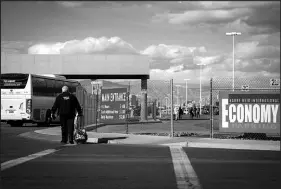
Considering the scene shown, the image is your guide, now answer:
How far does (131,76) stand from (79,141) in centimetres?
3352

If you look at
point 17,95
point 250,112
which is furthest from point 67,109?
point 17,95

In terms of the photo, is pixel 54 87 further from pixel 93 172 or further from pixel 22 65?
pixel 93 172

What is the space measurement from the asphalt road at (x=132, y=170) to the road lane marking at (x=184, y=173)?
0.37 ft

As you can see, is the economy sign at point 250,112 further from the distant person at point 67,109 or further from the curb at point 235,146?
the distant person at point 67,109

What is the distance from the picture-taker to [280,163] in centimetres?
1220

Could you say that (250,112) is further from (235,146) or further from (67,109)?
(67,109)

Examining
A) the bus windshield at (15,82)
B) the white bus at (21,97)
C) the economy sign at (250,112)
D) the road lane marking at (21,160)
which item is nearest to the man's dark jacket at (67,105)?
the road lane marking at (21,160)

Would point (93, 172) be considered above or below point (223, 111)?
below

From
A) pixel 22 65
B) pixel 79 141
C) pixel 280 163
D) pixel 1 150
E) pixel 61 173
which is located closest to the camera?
pixel 61 173

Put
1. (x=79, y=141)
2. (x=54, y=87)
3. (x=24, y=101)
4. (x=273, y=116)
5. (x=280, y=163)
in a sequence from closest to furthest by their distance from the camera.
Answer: (x=280, y=163) < (x=79, y=141) < (x=273, y=116) < (x=24, y=101) < (x=54, y=87)

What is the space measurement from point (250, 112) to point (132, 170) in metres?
9.65

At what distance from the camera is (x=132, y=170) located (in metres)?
10.4

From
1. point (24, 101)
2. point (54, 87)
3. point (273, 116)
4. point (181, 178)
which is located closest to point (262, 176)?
point (181, 178)

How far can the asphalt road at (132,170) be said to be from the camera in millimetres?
8695
